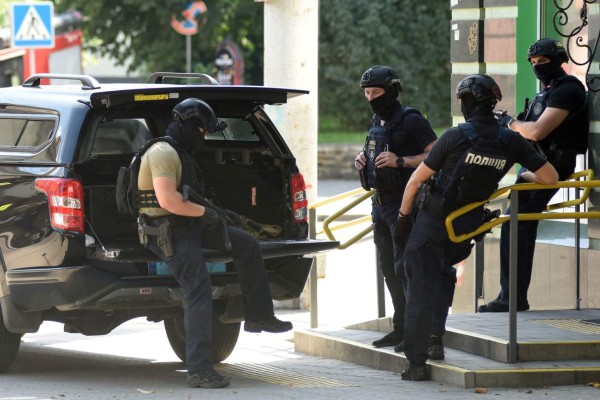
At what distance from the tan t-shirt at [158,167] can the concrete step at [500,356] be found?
1.78 meters

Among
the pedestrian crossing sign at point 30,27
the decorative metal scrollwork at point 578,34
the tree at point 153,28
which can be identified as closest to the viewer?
the decorative metal scrollwork at point 578,34

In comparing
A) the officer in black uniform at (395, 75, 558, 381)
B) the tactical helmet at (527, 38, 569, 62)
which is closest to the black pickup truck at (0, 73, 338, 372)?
the officer in black uniform at (395, 75, 558, 381)

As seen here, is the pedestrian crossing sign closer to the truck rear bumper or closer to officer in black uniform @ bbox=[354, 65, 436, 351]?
officer in black uniform @ bbox=[354, 65, 436, 351]

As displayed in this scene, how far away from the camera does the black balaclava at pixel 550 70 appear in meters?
9.38

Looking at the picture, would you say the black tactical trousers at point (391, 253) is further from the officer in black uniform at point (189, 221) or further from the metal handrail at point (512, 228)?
the officer in black uniform at point (189, 221)

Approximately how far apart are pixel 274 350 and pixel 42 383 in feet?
8.08

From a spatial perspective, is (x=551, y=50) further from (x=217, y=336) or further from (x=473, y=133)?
(x=217, y=336)

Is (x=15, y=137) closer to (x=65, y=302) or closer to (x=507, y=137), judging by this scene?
(x=65, y=302)

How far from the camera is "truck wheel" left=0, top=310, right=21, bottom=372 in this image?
29.0 ft

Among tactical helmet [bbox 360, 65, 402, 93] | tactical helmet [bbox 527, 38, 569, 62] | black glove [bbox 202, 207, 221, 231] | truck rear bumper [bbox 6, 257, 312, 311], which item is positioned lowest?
truck rear bumper [bbox 6, 257, 312, 311]

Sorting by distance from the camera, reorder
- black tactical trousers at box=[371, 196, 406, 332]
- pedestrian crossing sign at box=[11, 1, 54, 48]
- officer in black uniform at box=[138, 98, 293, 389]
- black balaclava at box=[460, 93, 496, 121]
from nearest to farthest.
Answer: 1. black balaclava at box=[460, 93, 496, 121]
2. officer in black uniform at box=[138, 98, 293, 389]
3. black tactical trousers at box=[371, 196, 406, 332]
4. pedestrian crossing sign at box=[11, 1, 54, 48]

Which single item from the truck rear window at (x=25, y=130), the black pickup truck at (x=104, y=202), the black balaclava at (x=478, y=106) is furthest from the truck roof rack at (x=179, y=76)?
the black balaclava at (x=478, y=106)

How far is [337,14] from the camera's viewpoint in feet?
120

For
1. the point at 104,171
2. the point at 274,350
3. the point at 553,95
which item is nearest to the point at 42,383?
the point at 104,171
